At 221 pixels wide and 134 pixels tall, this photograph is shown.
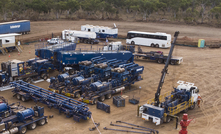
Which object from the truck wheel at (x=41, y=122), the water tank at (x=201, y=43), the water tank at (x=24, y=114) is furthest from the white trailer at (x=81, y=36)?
the water tank at (x=24, y=114)

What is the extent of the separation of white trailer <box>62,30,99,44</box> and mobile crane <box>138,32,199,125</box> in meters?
Answer: 32.1

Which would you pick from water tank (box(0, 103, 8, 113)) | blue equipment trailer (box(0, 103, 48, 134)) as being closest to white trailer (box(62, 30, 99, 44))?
blue equipment trailer (box(0, 103, 48, 134))

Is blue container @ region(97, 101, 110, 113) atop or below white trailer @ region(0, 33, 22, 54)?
below

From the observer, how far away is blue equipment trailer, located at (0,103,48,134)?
723 inches

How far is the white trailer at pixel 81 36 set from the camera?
53656mm

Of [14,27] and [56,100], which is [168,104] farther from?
[14,27]

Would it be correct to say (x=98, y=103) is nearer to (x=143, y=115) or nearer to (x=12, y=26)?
(x=143, y=115)

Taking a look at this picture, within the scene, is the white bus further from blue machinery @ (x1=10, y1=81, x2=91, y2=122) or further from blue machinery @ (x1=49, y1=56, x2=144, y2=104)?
blue machinery @ (x1=10, y1=81, x2=91, y2=122)

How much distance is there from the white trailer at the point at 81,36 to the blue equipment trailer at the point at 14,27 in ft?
31.3

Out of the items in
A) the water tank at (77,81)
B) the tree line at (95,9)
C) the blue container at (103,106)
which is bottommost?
the blue container at (103,106)

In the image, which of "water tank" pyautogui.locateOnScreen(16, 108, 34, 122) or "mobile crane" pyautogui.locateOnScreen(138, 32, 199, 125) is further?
"mobile crane" pyautogui.locateOnScreen(138, 32, 199, 125)

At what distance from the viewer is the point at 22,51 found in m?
46.0

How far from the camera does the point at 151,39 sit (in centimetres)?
5147

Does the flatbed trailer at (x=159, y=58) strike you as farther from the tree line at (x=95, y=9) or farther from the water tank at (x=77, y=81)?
the tree line at (x=95, y=9)
